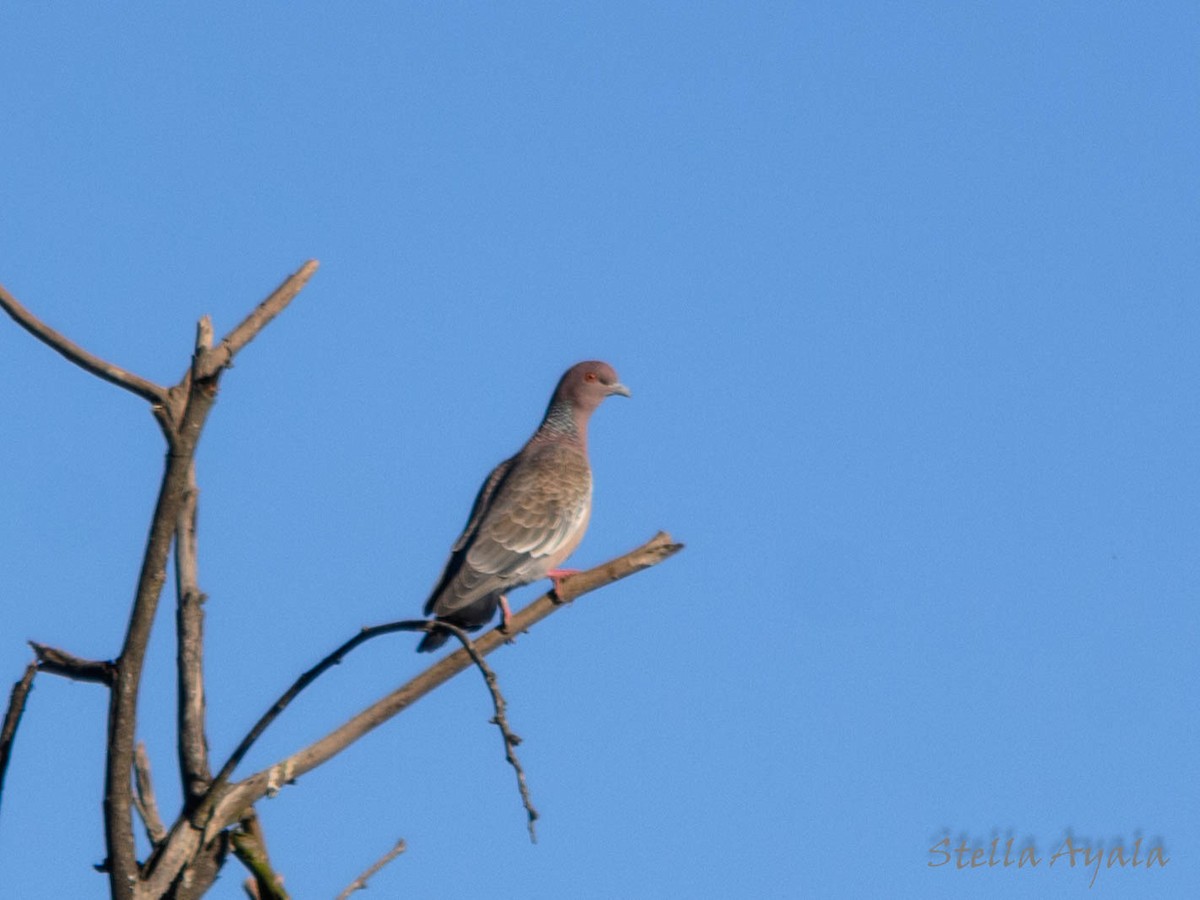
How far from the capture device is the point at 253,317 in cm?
484

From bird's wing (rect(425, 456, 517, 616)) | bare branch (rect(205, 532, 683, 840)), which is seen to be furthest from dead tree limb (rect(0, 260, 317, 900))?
Answer: bird's wing (rect(425, 456, 517, 616))

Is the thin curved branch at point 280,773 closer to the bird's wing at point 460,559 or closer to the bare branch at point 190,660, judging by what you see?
the bare branch at point 190,660

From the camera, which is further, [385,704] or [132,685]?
[385,704]

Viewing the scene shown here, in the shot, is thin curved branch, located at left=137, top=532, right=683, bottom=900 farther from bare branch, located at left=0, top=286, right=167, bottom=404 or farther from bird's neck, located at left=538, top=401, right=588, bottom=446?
bird's neck, located at left=538, top=401, right=588, bottom=446

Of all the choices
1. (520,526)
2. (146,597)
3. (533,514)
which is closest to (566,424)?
(533,514)

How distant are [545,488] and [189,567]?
3.94 metres

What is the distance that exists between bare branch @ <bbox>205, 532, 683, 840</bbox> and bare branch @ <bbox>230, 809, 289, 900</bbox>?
53 mm

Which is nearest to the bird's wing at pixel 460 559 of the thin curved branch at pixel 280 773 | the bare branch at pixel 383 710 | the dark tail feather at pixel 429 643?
the dark tail feather at pixel 429 643

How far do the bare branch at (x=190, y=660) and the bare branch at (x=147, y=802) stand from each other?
143 mm

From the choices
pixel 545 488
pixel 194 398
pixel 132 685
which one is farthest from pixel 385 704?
pixel 545 488

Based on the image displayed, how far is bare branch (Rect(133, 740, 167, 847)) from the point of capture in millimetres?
5035

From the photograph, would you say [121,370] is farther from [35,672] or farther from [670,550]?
[670,550]

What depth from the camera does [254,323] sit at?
483cm

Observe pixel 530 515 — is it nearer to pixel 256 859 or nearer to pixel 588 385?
pixel 588 385
